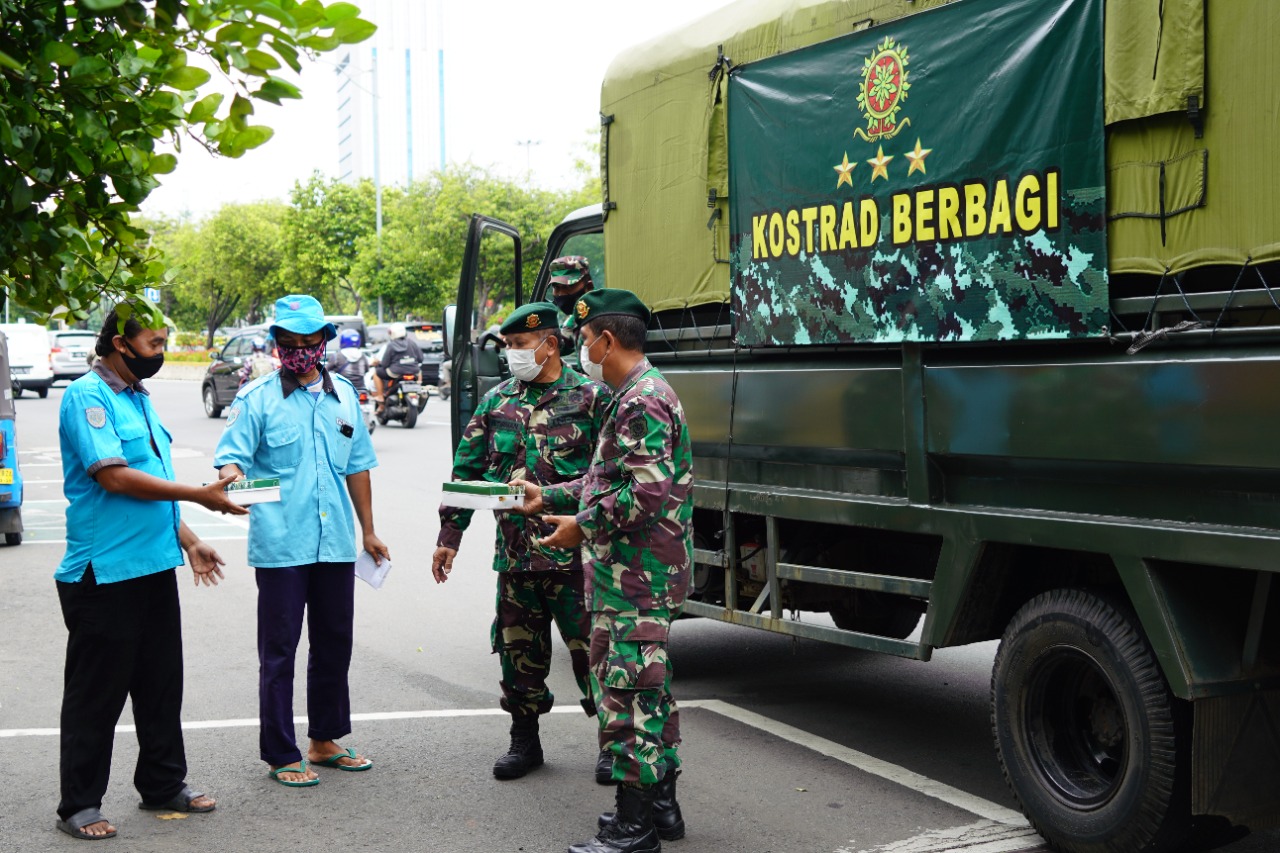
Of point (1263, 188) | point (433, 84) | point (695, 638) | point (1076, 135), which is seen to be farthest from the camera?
point (433, 84)

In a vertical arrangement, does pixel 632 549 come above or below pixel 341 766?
above

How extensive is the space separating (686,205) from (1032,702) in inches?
105

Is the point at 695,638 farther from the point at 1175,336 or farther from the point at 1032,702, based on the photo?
the point at 1175,336

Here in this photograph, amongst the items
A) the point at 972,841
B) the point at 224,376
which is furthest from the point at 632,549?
the point at 224,376

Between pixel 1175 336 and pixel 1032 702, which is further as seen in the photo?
pixel 1032 702

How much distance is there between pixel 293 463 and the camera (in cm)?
521

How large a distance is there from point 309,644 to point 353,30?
3251 mm

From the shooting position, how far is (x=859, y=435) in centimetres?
502

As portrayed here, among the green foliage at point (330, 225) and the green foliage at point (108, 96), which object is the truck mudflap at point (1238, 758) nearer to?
the green foliage at point (108, 96)

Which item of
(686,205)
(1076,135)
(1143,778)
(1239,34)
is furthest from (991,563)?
(686,205)

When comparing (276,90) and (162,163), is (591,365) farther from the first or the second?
(276,90)

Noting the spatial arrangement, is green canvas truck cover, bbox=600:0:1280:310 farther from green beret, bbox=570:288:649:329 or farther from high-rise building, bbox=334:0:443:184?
high-rise building, bbox=334:0:443:184

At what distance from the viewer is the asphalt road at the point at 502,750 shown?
4.63 meters

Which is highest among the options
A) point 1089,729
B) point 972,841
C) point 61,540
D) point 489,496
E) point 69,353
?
point 69,353
